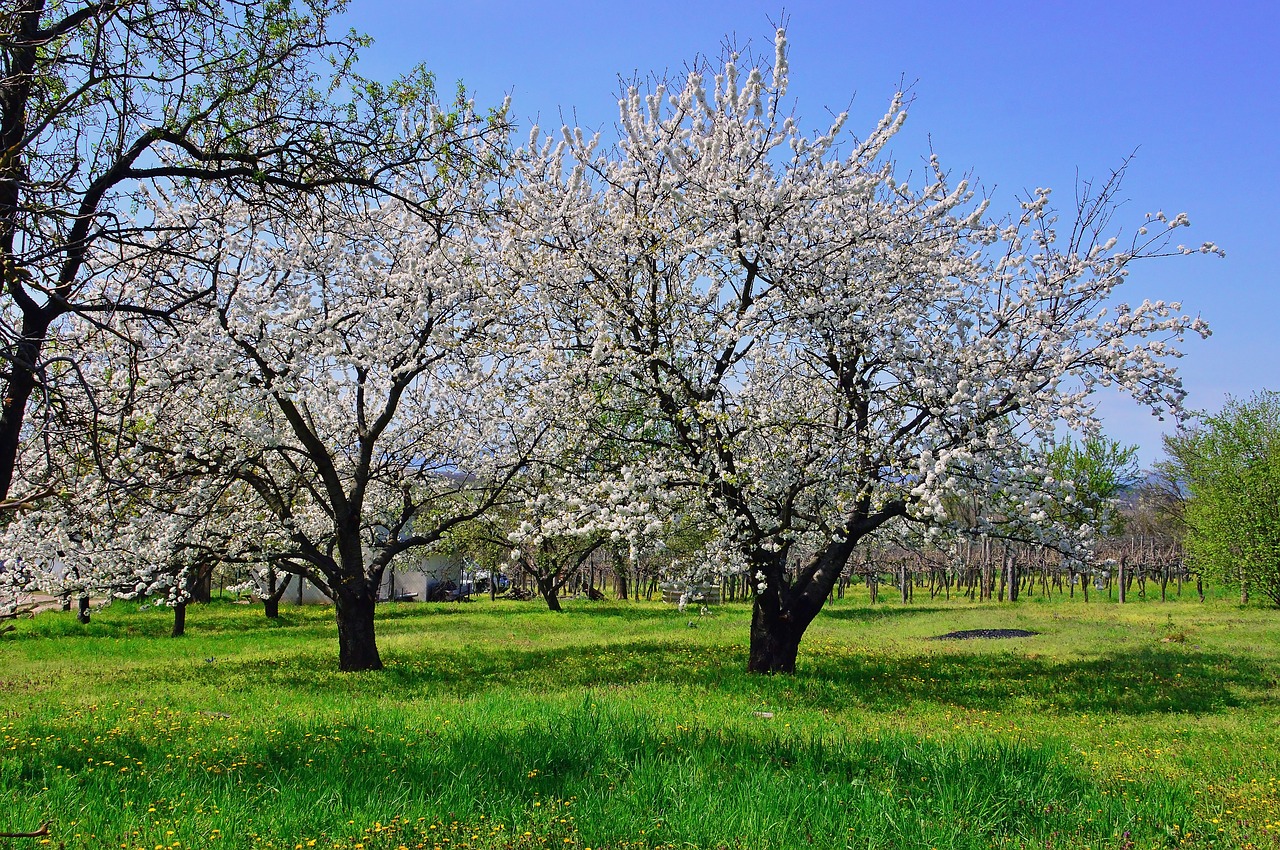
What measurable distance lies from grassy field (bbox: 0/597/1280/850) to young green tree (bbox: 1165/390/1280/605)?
2134 centimetres

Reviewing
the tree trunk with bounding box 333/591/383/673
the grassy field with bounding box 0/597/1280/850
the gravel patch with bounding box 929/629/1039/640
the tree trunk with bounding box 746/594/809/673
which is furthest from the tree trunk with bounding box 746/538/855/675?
the gravel patch with bounding box 929/629/1039/640

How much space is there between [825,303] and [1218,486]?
34350 mm

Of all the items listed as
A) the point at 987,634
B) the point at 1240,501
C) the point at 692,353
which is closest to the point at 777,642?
the point at 692,353

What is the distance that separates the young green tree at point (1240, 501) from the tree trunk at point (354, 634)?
118 ft

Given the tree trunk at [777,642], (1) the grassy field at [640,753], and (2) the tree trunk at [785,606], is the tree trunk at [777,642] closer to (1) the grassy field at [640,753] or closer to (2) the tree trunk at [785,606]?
(2) the tree trunk at [785,606]

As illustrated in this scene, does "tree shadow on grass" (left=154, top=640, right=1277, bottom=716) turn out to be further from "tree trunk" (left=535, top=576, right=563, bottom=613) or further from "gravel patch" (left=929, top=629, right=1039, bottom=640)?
"tree trunk" (left=535, top=576, right=563, bottom=613)

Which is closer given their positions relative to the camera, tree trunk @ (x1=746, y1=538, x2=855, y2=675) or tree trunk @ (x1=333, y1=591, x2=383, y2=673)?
tree trunk @ (x1=746, y1=538, x2=855, y2=675)

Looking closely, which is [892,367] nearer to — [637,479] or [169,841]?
[637,479]

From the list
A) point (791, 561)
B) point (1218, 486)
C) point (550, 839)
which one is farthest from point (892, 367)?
point (1218, 486)

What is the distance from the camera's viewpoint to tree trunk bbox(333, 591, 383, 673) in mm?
14844

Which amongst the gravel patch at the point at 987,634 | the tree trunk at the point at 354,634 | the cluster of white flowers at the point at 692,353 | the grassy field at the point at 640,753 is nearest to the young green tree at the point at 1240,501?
the gravel patch at the point at 987,634

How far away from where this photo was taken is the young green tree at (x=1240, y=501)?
33.6 meters

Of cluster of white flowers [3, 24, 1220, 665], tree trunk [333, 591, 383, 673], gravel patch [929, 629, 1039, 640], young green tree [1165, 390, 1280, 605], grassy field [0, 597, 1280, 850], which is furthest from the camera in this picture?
young green tree [1165, 390, 1280, 605]

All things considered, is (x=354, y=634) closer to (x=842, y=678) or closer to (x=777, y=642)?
(x=777, y=642)
